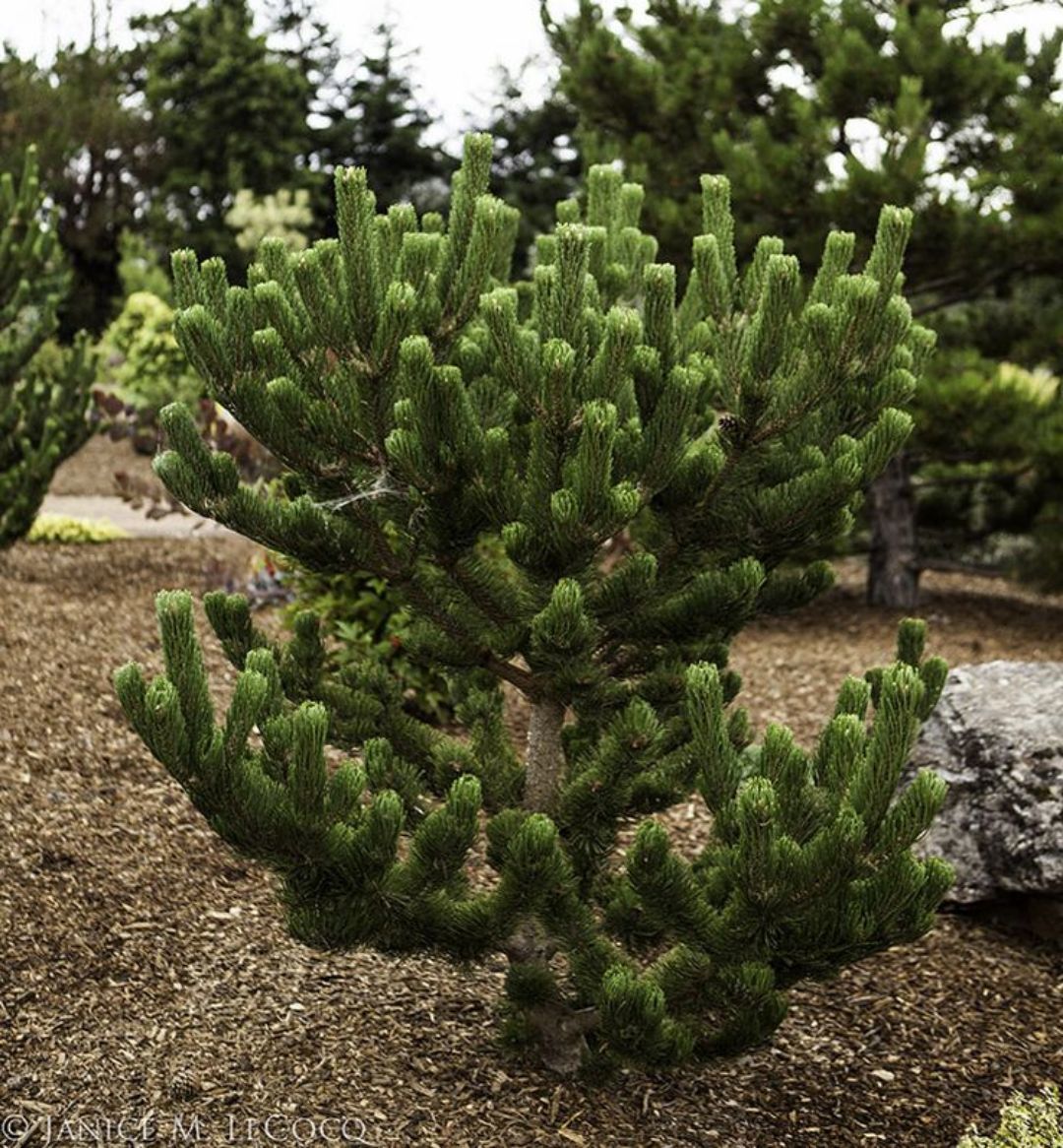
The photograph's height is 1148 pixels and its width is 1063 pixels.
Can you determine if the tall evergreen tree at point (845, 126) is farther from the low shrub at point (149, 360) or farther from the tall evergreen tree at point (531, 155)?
the tall evergreen tree at point (531, 155)

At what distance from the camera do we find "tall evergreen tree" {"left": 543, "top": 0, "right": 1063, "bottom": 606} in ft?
26.2

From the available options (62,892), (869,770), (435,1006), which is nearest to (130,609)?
(62,892)

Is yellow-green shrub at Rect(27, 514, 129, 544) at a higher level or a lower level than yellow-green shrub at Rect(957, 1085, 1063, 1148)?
lower

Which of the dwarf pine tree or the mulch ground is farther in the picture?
the mulch ground

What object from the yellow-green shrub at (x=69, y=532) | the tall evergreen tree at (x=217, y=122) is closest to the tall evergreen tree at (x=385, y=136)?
the tall evergreen tree at (x=217, y=122)

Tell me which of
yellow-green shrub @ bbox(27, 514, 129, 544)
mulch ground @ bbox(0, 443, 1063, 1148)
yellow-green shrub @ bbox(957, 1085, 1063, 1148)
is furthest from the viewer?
yellow-green shrub @ bbox(27, 514, 129, 544)

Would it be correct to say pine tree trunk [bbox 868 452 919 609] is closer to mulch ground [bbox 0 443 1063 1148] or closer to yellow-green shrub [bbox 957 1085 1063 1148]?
mulch ground [bbox 0 443 1063 1148]

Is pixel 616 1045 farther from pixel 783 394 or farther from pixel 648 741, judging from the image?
pixel 783 394

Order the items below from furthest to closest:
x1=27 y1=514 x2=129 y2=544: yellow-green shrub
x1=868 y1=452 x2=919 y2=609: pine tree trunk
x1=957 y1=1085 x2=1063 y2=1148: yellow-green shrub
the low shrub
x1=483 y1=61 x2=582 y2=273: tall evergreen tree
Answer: x1=483 y1=61 x2=582 y2=273: tall evergreen tree, the low shrub, x1=27 y1=514 x2=129 y2=544: yellow-green shrub, x1=868 y1=452 x2=919 y2=609: pine tree trunk, x1=957 y1=1085 x2=1063 y2=1148: yellow-green shrub

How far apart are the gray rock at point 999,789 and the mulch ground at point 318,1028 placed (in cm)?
23

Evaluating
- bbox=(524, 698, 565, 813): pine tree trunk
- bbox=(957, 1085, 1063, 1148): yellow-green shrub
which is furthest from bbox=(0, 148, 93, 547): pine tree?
bbox=(957, 1085, 1063, 1148): yellow-green shrub

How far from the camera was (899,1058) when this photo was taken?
358 cm

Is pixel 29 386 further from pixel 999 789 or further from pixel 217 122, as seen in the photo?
pixel 217 122

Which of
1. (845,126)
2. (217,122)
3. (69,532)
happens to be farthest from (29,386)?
(217,122)
